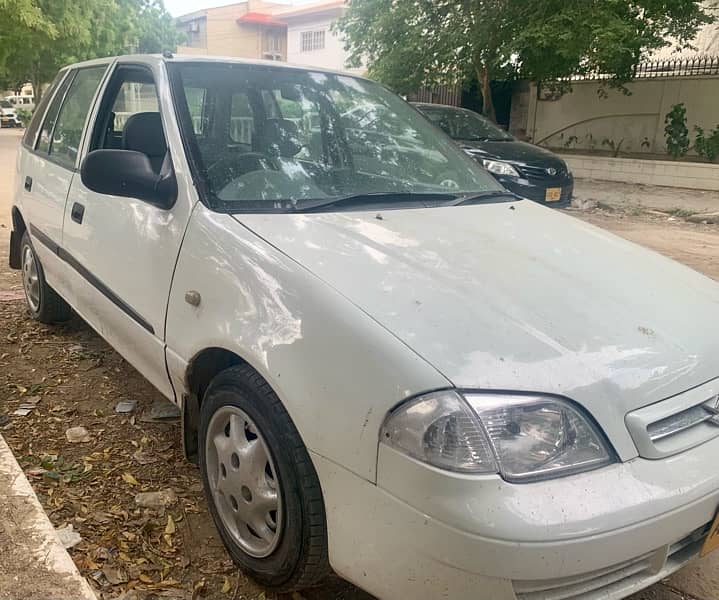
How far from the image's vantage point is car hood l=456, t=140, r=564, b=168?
922 centimetres

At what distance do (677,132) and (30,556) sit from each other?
561 inches

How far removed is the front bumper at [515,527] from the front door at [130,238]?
1138 mm

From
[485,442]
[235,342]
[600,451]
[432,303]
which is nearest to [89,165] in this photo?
[235,342]

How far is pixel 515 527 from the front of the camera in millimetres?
1512

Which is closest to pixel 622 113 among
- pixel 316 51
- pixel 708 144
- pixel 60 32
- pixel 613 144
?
pixel 613 144

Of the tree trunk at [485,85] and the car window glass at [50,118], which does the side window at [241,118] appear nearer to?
the car window glass at [50,118]

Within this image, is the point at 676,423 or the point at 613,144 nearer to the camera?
the point at 676,423

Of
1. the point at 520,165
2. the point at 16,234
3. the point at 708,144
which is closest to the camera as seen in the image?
the point at 16,234

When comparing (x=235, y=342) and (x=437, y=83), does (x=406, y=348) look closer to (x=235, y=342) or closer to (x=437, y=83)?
(x=235, y=342)

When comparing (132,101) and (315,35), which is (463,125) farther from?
(315,35)

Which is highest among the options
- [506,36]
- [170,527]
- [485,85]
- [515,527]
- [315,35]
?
[315,35]

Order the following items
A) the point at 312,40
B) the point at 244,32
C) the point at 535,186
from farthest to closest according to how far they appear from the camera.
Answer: the point at 244,32
the point at 312,40
the point at 535,186

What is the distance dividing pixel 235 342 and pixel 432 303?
0.62 meters

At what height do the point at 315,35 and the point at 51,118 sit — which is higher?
the point at 315,35
